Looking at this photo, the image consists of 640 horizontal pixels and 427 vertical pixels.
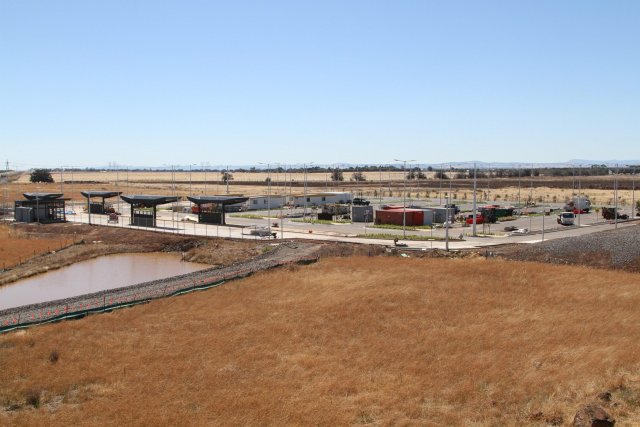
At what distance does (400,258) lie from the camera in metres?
45.1

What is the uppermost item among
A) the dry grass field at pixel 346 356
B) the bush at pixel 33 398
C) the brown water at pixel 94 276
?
the dry grass field at pixel 346 356

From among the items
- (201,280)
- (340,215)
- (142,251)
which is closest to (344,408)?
(201,280)

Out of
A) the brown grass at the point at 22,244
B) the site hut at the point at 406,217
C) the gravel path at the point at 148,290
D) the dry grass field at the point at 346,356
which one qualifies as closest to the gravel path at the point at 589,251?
the dry grass field at the point at 346,356

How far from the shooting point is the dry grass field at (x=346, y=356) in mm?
19078

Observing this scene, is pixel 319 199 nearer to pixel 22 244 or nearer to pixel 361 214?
pixel 361 214

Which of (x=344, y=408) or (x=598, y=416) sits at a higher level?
(x=598, y=416)

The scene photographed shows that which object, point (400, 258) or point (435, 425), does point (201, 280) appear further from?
point (435, 425)

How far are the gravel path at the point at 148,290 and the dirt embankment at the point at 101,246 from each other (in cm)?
416

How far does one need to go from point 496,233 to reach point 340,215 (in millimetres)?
23006

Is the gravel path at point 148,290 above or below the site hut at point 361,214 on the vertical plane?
below

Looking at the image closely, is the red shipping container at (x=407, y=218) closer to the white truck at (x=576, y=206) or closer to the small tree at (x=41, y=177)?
the white truck at (x=576, y=206)

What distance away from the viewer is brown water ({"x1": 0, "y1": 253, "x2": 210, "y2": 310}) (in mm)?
40125

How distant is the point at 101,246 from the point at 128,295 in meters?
24.3

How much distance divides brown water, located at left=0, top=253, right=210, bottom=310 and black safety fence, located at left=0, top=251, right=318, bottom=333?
3.75 metres
